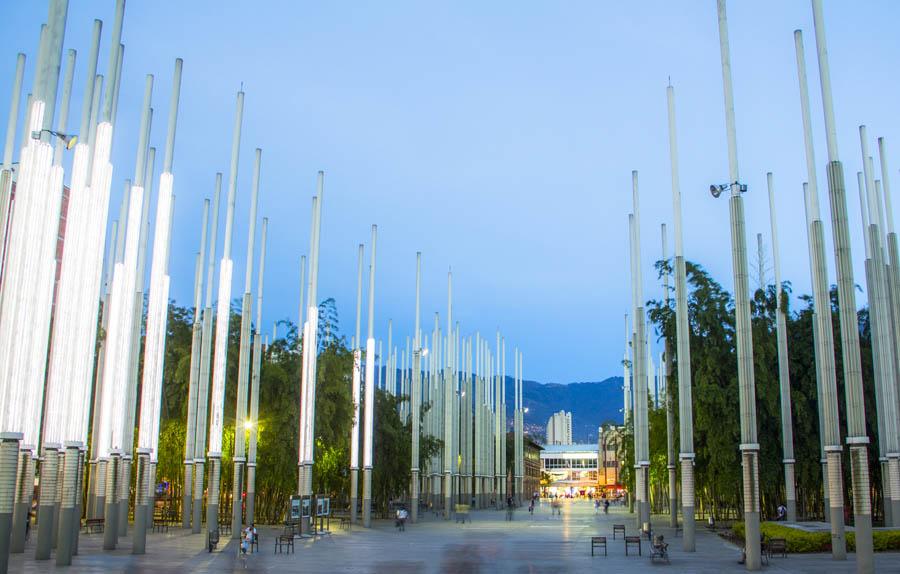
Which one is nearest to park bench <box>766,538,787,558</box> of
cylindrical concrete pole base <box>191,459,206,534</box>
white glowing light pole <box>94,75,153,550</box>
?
white glowing light pole <box>94,75,153,550</box>

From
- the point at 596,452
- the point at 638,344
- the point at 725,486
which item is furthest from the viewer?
the point at 596,452

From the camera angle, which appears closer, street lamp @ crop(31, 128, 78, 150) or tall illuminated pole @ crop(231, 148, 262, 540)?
street lamp @ crop(31, 128, 78, 150)

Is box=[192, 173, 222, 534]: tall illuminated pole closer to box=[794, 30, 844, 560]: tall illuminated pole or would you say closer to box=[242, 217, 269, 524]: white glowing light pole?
box=[242, 217, 269, 524]: white glowing light pole

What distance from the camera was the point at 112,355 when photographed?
1152 inches

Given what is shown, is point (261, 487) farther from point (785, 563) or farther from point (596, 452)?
point (596, 452)

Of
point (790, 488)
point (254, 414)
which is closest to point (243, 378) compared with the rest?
point (254, 414)

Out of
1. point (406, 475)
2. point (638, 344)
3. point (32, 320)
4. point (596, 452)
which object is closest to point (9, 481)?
point (32, 320)

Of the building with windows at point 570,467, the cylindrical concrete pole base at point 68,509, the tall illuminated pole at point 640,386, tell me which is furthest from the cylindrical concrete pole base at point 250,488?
the building with windows at point 570,467

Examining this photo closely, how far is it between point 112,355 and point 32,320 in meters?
8.28

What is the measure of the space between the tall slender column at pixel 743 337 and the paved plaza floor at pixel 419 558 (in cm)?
153

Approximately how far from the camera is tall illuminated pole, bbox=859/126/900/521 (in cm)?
3522

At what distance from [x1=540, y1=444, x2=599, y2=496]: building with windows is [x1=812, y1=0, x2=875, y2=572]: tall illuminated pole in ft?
540

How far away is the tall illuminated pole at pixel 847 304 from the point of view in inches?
917

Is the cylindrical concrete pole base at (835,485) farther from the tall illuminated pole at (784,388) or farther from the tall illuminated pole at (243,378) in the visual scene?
the tall illuminated pole at (243,378)
